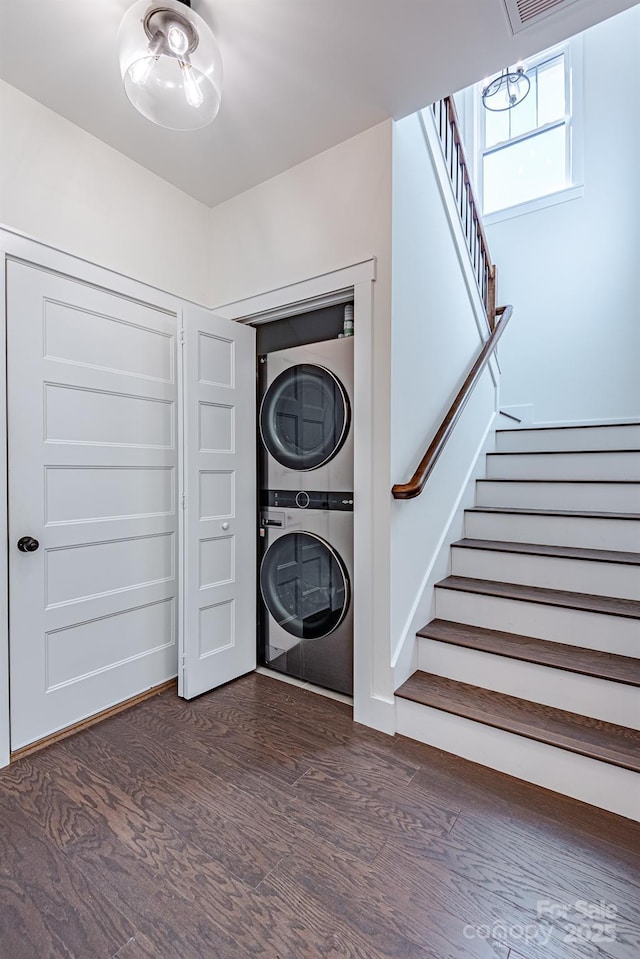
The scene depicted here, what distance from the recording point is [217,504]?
236cm

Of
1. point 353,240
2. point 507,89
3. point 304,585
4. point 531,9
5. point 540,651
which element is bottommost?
point 540,651

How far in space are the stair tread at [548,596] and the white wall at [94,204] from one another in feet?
6.92

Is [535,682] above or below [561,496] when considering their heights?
below

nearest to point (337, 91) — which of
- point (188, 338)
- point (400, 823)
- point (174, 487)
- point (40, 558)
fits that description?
point (188, 338)

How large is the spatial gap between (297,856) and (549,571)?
5.18ft

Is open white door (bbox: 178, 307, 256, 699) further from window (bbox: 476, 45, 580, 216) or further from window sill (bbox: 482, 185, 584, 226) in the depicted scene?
window (bbox: 476, 45, 580, 216)

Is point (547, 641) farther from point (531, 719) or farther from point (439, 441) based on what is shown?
point (439, 441)

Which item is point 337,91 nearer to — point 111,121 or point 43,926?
point 111,121

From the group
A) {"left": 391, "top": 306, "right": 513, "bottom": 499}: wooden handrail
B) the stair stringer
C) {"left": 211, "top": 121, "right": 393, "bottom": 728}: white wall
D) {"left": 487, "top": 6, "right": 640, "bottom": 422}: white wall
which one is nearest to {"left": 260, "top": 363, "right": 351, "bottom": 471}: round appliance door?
{"left": 211, "top": 121, "right": 393, "bottom": 728}: white wall

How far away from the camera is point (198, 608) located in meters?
2.26

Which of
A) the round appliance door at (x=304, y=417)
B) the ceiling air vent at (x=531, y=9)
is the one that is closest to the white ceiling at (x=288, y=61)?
the ceiling air vent at (x=531, y=9)

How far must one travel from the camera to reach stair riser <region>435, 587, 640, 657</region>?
1822 mm

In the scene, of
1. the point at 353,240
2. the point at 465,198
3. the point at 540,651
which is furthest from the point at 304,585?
the point at 465,198

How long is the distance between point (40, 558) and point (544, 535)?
7.87 ft
